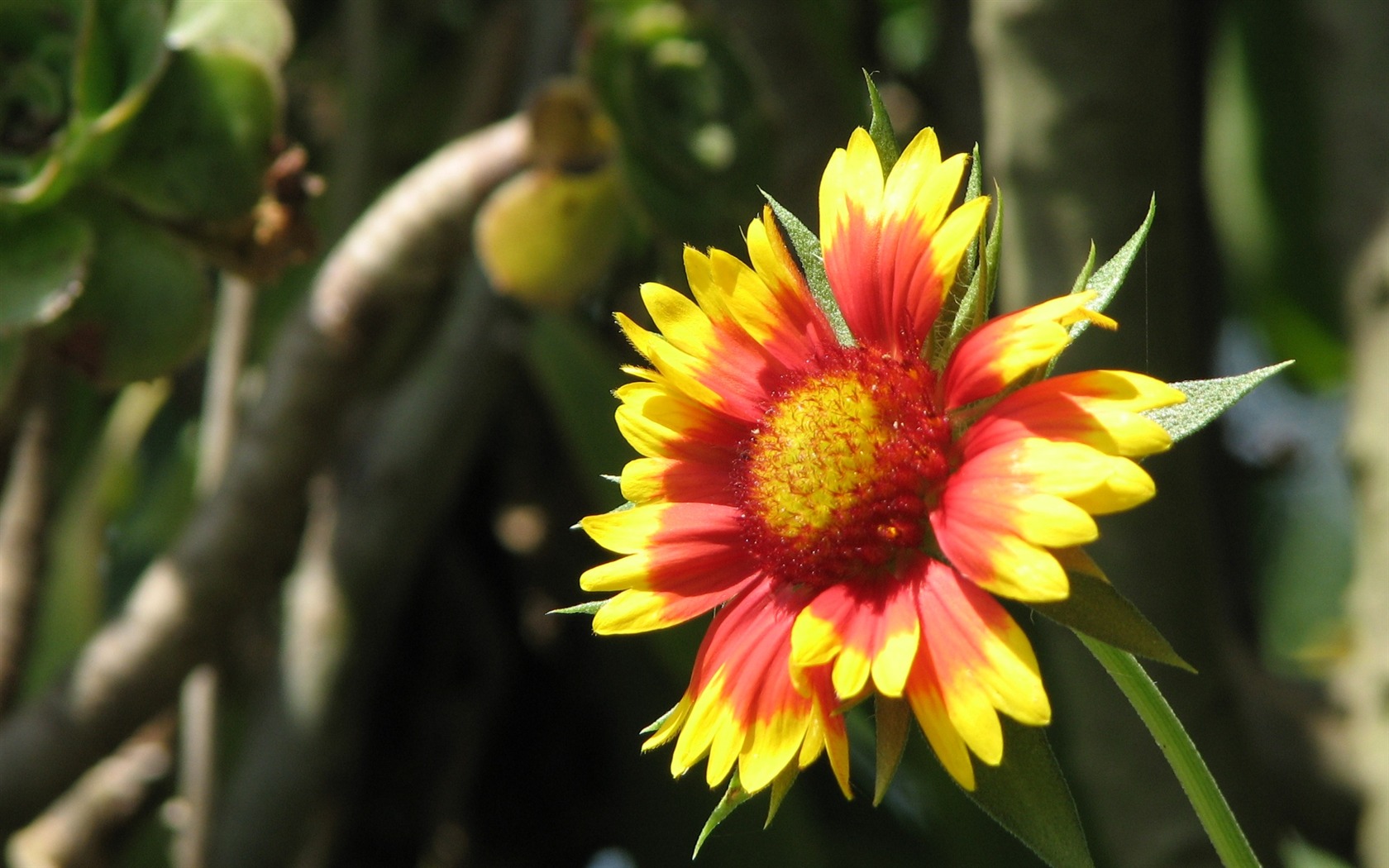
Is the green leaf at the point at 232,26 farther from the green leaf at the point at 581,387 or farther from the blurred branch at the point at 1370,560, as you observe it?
the blurred branch at the point at 1370,560

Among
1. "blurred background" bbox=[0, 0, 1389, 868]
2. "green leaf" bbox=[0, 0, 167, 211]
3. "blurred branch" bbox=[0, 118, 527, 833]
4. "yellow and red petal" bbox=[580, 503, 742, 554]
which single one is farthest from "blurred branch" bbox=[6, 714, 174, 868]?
"yellow and red petal" bbox=[580, 503, 742, 554]

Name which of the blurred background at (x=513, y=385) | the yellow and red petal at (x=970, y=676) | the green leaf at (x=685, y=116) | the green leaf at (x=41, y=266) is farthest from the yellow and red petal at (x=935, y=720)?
the green leaf at (x=685, y=116)

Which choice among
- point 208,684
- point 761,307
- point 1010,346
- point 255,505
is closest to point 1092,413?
point 1010,346

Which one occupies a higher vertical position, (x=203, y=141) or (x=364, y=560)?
(x=203, y=141)

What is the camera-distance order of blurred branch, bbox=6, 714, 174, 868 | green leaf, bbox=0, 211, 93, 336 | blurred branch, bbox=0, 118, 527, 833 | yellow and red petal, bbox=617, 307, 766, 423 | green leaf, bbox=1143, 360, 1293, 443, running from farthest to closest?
blurred branch, bbox=6, 714, 174, 868 → blurred branch, bbox=0, 118, 527, 833 → green leaf, bbox=0, 211, 93, 336 → yellow and red petal, bbox=617, 307, 766, 423 → green leaf, bbox=1143, 360, 1293, 443

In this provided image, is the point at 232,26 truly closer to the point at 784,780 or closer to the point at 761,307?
the point at 761,307

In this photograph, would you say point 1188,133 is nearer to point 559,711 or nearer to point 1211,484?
point 1211,484

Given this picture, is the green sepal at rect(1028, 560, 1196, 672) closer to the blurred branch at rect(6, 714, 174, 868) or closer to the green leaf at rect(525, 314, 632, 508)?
the green leaf at rect(525, 314, 632, 508)
